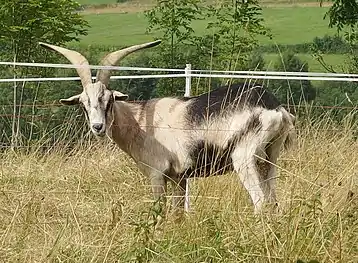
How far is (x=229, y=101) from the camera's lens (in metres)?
6.99

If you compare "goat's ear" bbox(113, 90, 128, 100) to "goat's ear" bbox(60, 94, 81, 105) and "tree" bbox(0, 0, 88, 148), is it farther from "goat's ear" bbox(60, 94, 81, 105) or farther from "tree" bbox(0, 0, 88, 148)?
"tree" bbox(0, 0, 88, 148)

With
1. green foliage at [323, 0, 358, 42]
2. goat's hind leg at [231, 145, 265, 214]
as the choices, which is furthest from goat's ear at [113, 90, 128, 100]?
green foliage at [323, 0, 358, 42]

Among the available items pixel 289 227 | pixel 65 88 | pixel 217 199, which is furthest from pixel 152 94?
pixel 289 227

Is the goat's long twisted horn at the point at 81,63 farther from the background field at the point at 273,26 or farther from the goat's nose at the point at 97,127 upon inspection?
the background field at the point at 273,26

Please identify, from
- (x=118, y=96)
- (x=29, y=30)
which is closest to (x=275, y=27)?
(x=29, y=30)

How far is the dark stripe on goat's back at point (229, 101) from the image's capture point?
6859 mm

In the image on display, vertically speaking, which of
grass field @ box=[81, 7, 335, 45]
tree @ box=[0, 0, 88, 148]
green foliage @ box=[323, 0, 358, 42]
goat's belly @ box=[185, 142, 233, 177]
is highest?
goat's belly @ box=[185, 142, 233, 177]

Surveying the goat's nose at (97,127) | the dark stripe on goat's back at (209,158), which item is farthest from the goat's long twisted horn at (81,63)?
the dark stripe on goat's back at (209,158)

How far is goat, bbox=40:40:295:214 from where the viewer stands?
6.81 meters

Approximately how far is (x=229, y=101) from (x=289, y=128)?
0.58 m

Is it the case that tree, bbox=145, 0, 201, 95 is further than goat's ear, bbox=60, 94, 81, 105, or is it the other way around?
tree, bbox=145, 0, 201, 95

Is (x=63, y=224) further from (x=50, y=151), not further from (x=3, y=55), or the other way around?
(x=3, y=55)

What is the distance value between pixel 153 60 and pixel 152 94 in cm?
228

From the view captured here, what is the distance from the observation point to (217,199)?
5.90 metres
